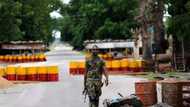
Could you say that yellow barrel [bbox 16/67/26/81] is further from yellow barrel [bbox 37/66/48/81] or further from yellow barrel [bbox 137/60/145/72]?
yellow barrel [bbox 137/60/145/72]

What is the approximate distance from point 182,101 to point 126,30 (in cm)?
7903

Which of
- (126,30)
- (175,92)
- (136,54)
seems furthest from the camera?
(126,30)

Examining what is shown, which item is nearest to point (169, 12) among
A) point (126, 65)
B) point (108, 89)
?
point (126, 65)

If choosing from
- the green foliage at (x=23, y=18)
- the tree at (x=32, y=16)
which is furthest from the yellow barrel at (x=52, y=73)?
the tree at (x=32, y=16)

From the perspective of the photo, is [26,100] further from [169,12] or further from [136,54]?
[136,54]

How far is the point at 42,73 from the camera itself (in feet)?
118

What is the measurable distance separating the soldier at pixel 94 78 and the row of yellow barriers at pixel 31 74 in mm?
20327

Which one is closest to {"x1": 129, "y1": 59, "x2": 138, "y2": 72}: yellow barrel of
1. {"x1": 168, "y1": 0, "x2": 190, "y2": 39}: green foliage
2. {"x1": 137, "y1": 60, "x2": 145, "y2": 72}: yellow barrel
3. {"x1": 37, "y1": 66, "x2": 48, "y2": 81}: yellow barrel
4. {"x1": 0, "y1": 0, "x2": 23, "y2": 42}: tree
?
{"x1": 137, "y1": 60, "x2": 145, "y2": 72}: yellow barrel

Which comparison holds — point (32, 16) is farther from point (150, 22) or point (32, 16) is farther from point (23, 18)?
point (150, 22)

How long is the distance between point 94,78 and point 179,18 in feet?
81.2

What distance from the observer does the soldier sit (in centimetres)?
1542

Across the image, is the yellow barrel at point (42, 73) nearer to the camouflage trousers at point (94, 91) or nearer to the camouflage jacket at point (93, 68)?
the camouflage jacket at point (93, 68)

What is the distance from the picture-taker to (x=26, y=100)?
23234 mm

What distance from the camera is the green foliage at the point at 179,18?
3848cm
